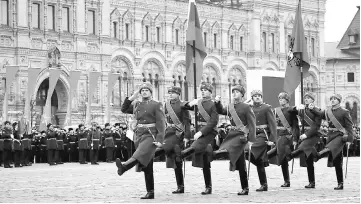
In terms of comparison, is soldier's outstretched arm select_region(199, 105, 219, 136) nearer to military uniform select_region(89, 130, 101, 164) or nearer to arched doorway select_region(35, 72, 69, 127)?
military uniform select_region(89, 130, 101, 164)

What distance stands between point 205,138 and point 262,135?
1109 mm

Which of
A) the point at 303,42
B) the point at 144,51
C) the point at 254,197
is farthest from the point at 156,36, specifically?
the point at 254,197

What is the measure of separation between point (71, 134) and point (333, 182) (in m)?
15.9

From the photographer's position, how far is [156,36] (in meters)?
49.9

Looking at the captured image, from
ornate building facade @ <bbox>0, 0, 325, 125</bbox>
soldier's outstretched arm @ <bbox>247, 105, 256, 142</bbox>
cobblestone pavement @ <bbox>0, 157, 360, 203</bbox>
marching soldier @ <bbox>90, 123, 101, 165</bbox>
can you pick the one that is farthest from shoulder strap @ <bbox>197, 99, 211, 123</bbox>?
ornate building facade @ <bbox>0, 0, 325, 125</bbox>

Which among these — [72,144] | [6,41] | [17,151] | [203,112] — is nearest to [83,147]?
[72,144]

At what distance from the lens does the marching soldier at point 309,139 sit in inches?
572

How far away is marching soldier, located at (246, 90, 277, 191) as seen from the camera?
1381cm

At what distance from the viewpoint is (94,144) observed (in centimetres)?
3000

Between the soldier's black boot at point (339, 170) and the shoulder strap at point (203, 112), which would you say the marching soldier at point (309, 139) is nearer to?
the soldier's black boot at point (339, 170)

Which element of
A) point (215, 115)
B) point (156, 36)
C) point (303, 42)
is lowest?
point (215, 115)

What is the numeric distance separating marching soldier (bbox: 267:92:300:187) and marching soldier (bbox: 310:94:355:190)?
49 cm

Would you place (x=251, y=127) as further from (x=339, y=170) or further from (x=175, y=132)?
(x=339, y=170)

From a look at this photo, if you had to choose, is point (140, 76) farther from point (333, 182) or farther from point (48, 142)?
point (333, 182)
